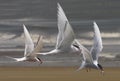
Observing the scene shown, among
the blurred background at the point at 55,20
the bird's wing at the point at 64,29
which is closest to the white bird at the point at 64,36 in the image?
the bird's wing at the point at 64,29

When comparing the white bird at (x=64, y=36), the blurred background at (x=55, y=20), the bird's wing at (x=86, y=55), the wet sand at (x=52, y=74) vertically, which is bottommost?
the wet sand at (x=52, y=74)

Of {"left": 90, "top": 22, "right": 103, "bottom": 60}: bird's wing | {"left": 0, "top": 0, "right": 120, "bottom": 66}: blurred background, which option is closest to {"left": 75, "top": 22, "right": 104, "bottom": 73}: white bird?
{"left": 90, "top": 22, "right": 103, "bottom": 60}: bird's wing

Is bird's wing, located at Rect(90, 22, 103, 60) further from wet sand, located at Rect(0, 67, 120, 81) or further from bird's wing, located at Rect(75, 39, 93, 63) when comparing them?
wet sand, located at Rect(0, 67, 120, 81)

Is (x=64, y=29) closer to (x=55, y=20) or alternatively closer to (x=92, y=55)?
(x=92, y=55)

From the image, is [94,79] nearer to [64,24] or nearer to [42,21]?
[42,21]

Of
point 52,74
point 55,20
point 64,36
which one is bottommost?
point 52,74

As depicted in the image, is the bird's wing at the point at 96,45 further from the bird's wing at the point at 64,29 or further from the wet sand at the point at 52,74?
the wet sand at the point at 52,74

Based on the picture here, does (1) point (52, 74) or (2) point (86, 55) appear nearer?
(2) point (86, 55)

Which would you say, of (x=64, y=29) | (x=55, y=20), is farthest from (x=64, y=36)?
(x=55, y=20)
